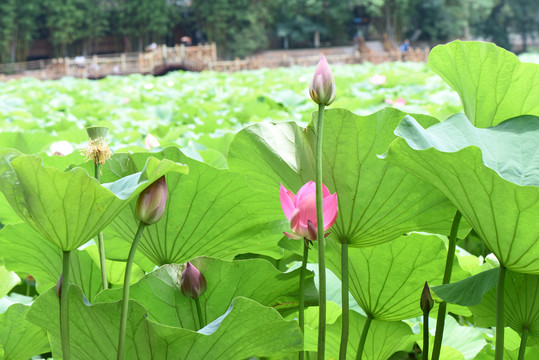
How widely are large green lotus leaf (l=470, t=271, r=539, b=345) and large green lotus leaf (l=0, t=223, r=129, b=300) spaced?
1.04 ft

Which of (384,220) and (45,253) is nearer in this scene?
(384,220)

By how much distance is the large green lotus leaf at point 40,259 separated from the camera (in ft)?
1.64

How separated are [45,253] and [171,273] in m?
0.21

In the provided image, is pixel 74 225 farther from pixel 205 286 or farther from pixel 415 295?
pixel 415 295

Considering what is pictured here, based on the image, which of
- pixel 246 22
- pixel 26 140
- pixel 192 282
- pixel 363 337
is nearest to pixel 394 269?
pixel 363 337

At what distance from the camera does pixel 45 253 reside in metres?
0.53

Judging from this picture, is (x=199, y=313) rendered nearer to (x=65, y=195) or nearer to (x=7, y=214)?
(x=65, y=195)

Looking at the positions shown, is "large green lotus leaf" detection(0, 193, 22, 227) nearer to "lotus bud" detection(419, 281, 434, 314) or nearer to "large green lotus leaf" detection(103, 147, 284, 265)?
"large green lotus leaf" detection(103, 147, 284, 265)

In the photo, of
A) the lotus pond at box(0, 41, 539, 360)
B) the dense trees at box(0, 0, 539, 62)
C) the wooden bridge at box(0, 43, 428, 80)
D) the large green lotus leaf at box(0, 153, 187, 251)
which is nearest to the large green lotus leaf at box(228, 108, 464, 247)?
the lotus pond at box(0, 41, 539, 360)

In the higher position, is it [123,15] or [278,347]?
[123,15]

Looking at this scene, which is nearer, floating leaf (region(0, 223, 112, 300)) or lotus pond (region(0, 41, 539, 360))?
lotus pond (region(0, 41, 539, 360))

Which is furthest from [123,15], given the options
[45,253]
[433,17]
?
[45,253]

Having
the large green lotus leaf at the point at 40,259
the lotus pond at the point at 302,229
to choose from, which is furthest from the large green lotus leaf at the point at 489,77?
the large green lotus leaf at the point at 40,259

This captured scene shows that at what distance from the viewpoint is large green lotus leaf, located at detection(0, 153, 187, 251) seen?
0.93 feet
